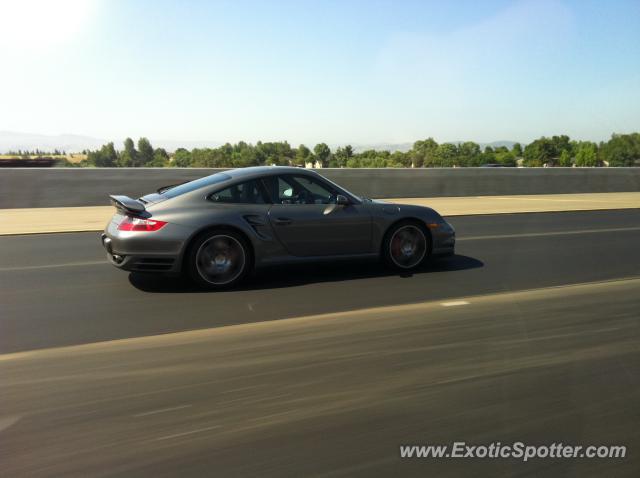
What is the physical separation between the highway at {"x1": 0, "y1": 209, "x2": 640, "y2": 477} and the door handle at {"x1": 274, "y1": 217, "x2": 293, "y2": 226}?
68 cm

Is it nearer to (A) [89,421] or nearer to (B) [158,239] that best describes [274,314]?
(B) [158,239]

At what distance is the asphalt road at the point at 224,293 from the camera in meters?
5.11

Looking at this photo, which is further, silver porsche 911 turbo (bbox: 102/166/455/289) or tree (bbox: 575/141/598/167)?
tree (bbox: 575/141/598/167)

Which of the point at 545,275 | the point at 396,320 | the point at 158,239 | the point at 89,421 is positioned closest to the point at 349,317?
the point at 396,320

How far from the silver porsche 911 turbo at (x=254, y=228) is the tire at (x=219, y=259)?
0.01 m

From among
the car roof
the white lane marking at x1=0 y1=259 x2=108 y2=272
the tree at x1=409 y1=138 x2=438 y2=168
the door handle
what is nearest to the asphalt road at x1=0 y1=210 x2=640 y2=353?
the white lane marking at x1=0 y1=259 x2=108 y2=272

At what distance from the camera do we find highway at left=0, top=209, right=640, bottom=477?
2891 millimetres

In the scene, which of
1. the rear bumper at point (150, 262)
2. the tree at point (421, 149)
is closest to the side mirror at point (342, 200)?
the rear bumper at point (150, 262)

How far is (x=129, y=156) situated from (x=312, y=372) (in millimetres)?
14672

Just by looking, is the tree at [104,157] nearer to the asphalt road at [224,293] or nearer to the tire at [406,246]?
the asphalt road at [224,293]

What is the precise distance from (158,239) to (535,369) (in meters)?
3.84

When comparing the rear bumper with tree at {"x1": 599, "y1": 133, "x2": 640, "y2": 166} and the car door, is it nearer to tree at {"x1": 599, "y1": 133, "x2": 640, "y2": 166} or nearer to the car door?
the car door

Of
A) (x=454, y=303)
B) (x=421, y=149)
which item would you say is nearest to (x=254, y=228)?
(x=454, y=303)

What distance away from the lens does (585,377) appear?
3.87 m
